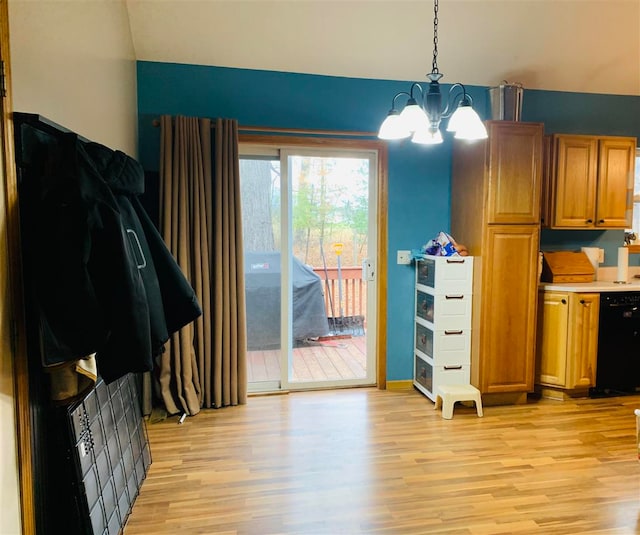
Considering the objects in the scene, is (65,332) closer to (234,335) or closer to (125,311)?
(125,311)

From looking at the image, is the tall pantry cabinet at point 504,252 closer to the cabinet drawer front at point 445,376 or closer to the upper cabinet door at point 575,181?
the cabinet drawer front at point 445,376

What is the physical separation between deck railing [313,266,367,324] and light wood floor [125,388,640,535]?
0.84 m

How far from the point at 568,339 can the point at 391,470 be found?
1943 mm

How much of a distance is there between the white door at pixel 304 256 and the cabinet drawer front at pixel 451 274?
1.92 ft

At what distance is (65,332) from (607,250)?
14.6ft

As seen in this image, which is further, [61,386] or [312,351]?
[312,351]

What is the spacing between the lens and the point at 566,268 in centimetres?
368

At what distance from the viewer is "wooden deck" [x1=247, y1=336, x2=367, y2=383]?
3.70m

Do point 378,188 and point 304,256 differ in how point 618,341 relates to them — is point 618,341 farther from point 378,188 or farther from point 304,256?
point 304,256

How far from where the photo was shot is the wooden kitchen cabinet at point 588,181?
3549 millimetres

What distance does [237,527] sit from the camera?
2008 mm

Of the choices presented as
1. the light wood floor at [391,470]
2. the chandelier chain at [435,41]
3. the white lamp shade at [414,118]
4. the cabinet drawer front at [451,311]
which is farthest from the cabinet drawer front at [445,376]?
the chandelier chain at [435,41]

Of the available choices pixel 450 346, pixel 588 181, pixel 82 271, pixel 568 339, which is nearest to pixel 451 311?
pixel 450 346

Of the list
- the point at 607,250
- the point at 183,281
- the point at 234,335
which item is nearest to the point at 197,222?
the point at 234,335
